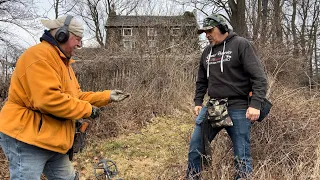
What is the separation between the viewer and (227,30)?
3160 mm

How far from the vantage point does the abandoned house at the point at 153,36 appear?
977 centimetres

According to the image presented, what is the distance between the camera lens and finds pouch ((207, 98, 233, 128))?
307cm

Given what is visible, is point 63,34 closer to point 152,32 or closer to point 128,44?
point 128,44

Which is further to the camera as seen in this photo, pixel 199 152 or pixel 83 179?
pixel 83 179

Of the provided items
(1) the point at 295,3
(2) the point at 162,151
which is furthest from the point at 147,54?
(1) the point at 295,3

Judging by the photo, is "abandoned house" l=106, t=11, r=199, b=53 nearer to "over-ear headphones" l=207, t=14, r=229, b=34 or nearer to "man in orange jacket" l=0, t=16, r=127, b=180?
"over-ear headphones" l=207, t=14, r=229, b=34

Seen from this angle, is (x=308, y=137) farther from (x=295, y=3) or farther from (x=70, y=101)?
(x=295, y=3)

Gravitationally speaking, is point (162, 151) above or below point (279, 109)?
below

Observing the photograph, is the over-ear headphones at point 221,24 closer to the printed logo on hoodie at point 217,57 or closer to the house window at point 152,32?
the printed logo on hoodie at point 217,57

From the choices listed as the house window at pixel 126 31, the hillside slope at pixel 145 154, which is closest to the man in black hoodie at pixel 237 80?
the hillside slope at pixel 145 154

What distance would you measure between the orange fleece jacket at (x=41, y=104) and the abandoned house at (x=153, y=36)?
7402 mm

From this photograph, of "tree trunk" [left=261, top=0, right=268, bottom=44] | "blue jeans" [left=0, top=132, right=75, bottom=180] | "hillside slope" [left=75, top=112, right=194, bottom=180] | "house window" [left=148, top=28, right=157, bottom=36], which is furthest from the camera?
"house window" [left=148, top=28, right=157, bottom=36]

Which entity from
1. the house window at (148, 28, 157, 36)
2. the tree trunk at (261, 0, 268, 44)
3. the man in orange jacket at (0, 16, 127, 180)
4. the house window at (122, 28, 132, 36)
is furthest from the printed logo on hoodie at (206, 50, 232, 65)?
the house window at (122, 28, 132, 36)

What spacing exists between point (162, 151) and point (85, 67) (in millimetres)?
4403
